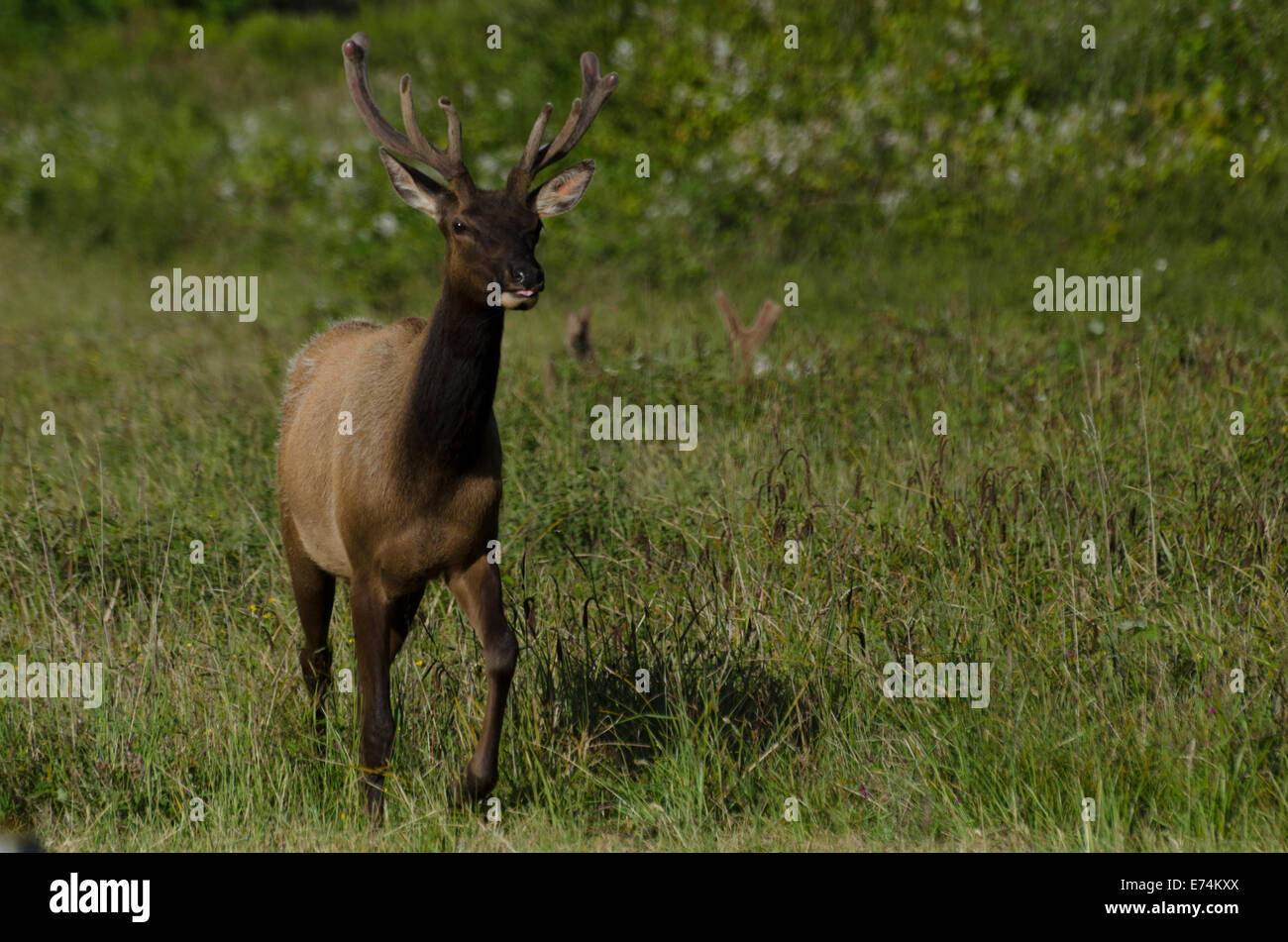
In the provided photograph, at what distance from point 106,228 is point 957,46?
986 cm

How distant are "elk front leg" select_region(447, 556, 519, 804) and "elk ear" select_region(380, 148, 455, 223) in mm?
1301

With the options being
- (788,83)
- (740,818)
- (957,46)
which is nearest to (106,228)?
(788,83)

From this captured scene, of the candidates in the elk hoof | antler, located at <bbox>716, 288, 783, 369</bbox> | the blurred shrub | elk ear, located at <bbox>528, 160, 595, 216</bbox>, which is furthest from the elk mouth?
the blurred shrub

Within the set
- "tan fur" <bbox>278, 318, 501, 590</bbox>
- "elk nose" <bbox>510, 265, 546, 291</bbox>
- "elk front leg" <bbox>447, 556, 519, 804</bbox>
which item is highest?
"elk nose" <bbox>510, 265, 546, 291</bbox>

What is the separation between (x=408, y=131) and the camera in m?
6.06

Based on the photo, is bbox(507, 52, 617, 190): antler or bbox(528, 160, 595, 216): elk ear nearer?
bbox(507, 52, 617, 190): antler

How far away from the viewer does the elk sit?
5711 millimetres

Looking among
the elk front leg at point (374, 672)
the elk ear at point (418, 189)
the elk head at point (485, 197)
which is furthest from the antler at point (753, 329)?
the elk front leg at point (374, 672)

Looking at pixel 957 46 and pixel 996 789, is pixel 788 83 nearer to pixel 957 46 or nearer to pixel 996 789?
pixel 957 46

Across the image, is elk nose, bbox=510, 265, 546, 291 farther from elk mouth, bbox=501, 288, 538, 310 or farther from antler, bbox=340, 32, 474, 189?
antler, bbox=340, 32, 474, 189

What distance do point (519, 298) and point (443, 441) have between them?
718 mm

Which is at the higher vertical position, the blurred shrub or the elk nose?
the blurred shrub

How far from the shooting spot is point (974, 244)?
14.6 m

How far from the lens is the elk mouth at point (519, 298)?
5.37 metres
